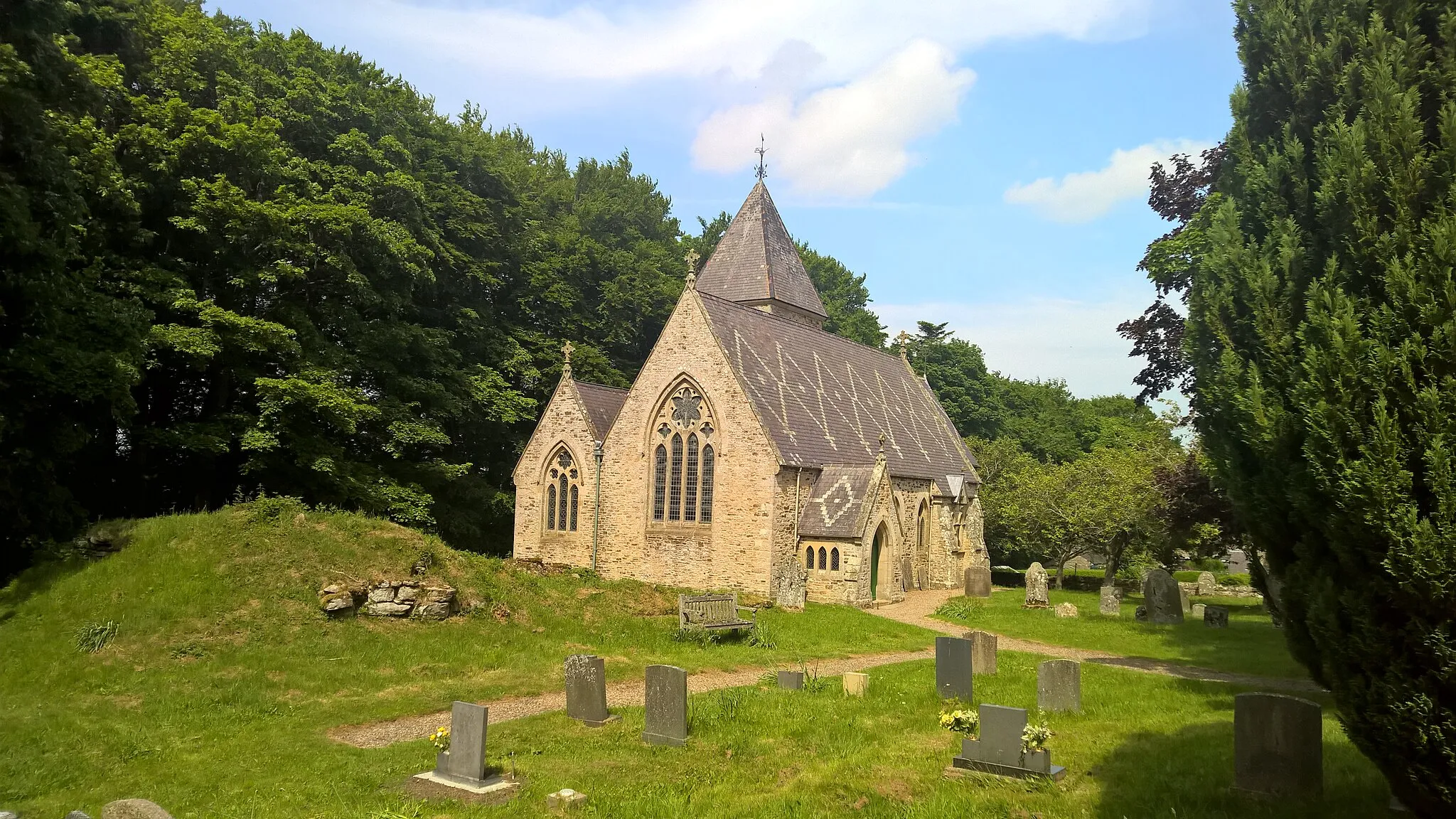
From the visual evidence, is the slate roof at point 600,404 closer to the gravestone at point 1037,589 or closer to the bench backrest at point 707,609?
the bench backrest at point 707,609

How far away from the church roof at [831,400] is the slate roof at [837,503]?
868mm

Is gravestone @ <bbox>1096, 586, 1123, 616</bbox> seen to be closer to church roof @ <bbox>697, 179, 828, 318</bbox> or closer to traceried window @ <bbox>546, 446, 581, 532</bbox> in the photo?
traceried window @ <bbox>546, 446, 581, 532</bbox>

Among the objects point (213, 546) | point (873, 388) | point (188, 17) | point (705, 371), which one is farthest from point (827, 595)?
point (188, 17)

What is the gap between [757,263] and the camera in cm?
3903

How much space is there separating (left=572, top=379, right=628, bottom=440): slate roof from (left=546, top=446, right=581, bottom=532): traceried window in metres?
1.53

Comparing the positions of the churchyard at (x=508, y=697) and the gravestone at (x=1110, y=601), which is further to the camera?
the gravestone at (x=1110, y=601)

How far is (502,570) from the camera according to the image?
72.3 ft

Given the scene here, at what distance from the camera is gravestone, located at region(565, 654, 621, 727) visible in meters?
12.4

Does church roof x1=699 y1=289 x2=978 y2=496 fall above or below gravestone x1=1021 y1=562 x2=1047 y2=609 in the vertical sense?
above

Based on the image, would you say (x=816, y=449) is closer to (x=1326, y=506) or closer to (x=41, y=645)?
(x=41, y=645)

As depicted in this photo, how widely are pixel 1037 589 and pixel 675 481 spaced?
1220 centimetres

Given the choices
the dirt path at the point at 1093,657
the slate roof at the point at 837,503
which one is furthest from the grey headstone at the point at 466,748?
the slate roof at the point at 837,503

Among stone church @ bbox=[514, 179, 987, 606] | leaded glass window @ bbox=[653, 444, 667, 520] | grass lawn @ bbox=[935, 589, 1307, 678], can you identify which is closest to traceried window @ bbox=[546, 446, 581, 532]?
stone church @ bbox=[514, 179, 987, 606]

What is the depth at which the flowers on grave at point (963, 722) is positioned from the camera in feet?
34.2
